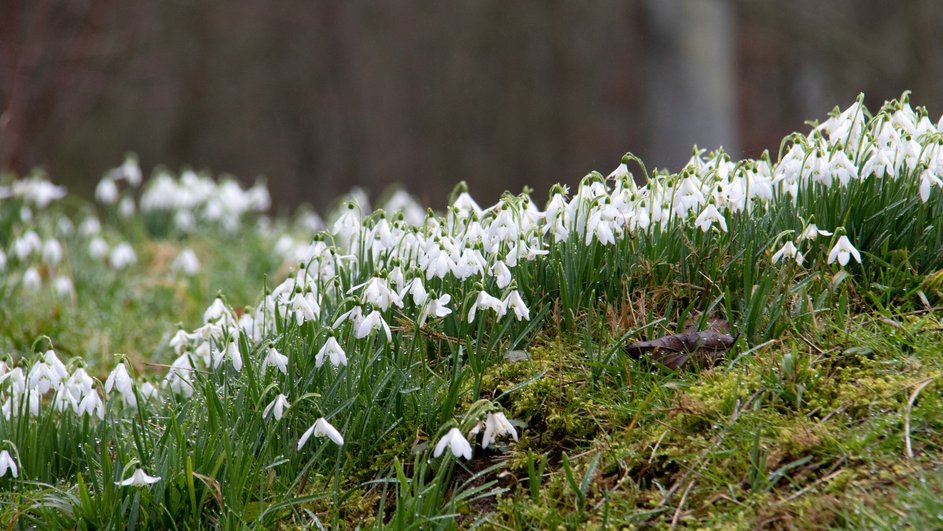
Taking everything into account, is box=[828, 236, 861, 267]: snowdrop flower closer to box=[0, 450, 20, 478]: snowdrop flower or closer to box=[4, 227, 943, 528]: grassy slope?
box=[4, 227, 943, 528]: grassy slope

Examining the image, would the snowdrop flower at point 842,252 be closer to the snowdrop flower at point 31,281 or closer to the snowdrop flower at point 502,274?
the snowdrop flower at point 502,274

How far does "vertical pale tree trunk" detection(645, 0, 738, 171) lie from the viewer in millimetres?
8820

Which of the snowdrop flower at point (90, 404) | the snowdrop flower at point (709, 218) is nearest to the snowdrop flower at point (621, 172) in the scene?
the snowdrop flower at point (709, 218)

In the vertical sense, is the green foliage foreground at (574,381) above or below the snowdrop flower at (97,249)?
below

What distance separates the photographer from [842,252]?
275 cm

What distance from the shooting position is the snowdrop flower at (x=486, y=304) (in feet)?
8.86

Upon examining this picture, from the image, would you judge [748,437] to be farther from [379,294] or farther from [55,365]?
[55,365]

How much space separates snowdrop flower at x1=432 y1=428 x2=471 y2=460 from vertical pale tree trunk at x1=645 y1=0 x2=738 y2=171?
6678 millimetres

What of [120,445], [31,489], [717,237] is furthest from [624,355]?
[31,489]

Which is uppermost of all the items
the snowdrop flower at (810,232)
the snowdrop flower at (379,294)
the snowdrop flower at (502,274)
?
the snowdrop flower at (810,232)

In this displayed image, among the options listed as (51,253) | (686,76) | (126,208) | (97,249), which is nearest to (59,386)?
(51,253)

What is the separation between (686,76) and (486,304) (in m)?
6.76

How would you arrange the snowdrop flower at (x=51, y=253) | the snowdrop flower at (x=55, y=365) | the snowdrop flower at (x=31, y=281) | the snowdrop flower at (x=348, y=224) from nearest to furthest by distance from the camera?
the snowdrop flower at (x=55, y=365), the snowdrop flower at (x=348, y=224), the snowdrop flower at (x=31, y=281), the snowdrop flower at (x=51, y=253)

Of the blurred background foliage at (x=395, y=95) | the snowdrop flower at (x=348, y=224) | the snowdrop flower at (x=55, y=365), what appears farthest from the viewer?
the blurred background foliage at (x=395, y=95)
